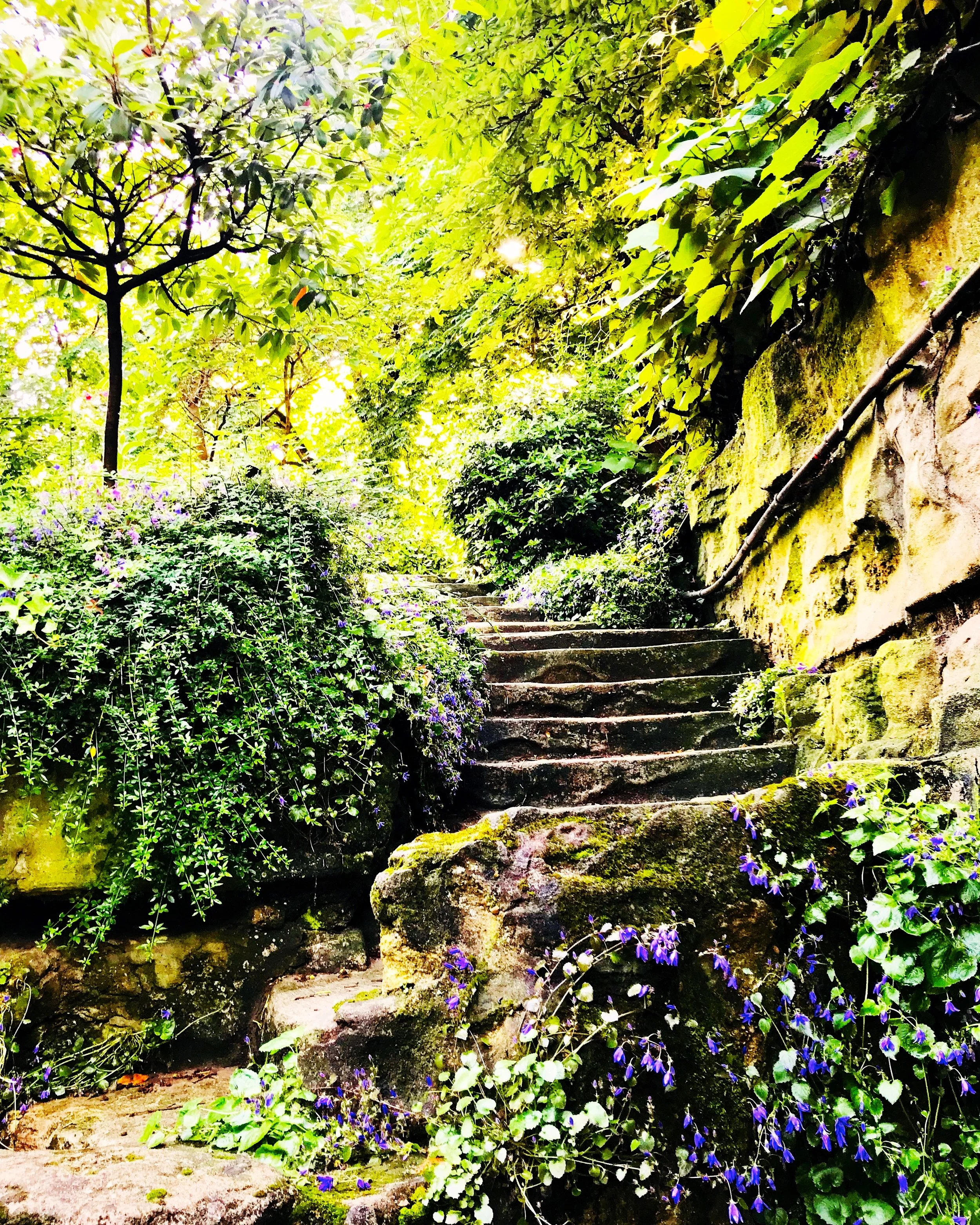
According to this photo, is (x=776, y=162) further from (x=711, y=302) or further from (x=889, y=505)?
(x=889, y=505)

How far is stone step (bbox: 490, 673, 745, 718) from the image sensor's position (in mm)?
3656

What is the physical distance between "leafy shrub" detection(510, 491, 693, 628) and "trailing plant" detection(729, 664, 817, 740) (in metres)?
1.27

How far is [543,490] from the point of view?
21.6 feet

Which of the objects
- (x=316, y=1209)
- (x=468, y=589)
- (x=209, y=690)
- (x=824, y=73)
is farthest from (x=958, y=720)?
(x=468, y=589)

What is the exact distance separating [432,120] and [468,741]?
11.6 feet

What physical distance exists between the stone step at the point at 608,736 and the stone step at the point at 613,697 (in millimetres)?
209

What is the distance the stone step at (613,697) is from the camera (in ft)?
12.0

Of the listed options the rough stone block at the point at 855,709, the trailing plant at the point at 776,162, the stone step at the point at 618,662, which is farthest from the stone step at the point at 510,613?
the rough stone block at the point at 855,709

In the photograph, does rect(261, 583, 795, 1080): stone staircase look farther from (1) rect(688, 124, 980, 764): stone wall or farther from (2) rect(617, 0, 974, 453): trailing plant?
(2) rect(617, 0, 974, 453): trailing plant

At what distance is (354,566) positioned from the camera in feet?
10.6

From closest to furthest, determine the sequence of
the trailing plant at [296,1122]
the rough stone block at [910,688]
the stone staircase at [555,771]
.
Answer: the trailing plant at [296,1122], the stone staircase at [555,771], the rough stone block at [910,688]

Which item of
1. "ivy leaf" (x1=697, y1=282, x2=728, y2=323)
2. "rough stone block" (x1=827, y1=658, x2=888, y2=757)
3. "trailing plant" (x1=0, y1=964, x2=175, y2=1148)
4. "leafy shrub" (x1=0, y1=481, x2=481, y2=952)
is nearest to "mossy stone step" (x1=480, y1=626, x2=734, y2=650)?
"leafy shrub" (x1=0, y1=481, x2=481, y2=952)

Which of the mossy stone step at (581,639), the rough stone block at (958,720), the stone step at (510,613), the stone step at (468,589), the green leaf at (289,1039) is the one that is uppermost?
the stone step at (468,589)

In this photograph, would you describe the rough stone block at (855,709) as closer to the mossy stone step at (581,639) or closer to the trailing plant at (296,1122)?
the mossy stone step at (581,639)
